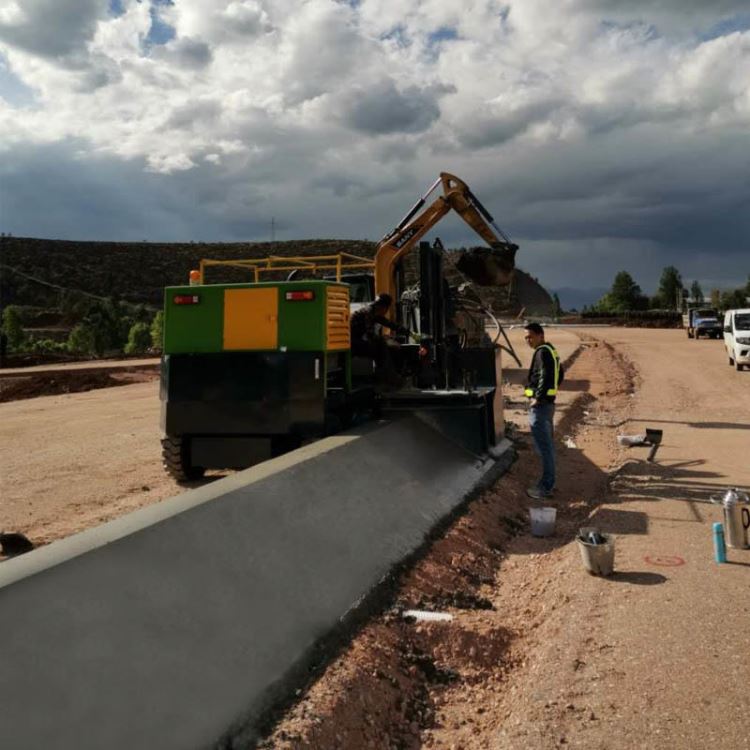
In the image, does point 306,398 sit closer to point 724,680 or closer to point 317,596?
point 317,596

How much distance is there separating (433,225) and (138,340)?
111 feet

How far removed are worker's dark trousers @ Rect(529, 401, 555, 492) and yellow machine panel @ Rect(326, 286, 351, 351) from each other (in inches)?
89.8

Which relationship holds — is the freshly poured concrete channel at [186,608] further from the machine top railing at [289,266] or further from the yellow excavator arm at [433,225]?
the yellow excavator arm at [433,225]

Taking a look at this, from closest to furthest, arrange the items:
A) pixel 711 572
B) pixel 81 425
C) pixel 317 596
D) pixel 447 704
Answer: pixel 447 704
pixel 317 596
pixel 711 572
pixel 81 425

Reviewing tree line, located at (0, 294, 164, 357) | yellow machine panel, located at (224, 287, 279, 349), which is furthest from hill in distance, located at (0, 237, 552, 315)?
yellow machine panel, located at (224, 287, 279, 349)

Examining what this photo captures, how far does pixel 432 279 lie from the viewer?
29.8 feet

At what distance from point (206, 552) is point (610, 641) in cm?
227

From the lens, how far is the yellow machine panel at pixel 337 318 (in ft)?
21.5

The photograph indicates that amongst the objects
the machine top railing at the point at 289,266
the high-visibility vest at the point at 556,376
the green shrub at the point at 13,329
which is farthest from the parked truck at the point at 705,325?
the high-visibility vest at the point at 556,376

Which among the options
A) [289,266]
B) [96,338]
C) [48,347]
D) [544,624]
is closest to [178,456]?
[289,266]

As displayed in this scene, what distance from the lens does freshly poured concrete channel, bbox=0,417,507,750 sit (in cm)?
252

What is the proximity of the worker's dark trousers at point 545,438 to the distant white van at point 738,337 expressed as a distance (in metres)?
18.0

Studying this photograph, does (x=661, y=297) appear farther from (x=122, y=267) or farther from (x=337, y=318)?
(x=337, y=318)

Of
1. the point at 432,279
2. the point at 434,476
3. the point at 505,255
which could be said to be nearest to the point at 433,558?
the point at 434,476
